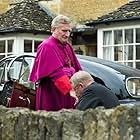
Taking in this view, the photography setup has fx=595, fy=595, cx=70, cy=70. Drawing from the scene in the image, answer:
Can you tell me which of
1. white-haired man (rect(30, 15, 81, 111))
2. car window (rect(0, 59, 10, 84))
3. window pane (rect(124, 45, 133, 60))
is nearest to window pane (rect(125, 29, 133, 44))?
window pane (rect(124, 45, 133, 60))

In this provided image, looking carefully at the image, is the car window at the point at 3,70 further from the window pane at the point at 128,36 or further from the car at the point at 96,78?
the window pane at the point at 128,36

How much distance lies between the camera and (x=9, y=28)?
23016mm

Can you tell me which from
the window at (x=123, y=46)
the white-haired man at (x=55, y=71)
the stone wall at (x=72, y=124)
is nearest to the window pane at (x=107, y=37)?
the window at (x=123, y=46)

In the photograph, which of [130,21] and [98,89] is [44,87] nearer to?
[98,89]

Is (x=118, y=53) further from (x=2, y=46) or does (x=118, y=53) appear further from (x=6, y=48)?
(x=2, y=46)

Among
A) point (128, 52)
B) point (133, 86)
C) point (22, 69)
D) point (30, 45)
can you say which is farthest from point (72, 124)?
point (30, 45)

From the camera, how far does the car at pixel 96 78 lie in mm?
7798

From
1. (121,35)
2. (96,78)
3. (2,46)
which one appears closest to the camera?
(96,78)

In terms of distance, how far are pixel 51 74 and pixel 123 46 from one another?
1450 cm

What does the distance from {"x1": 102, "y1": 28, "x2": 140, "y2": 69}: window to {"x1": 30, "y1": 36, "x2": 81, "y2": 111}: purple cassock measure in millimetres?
13705

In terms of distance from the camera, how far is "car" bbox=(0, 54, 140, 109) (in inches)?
307

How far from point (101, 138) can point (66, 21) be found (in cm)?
339

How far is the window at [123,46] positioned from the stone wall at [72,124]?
631 inches

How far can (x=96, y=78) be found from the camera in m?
7.97
